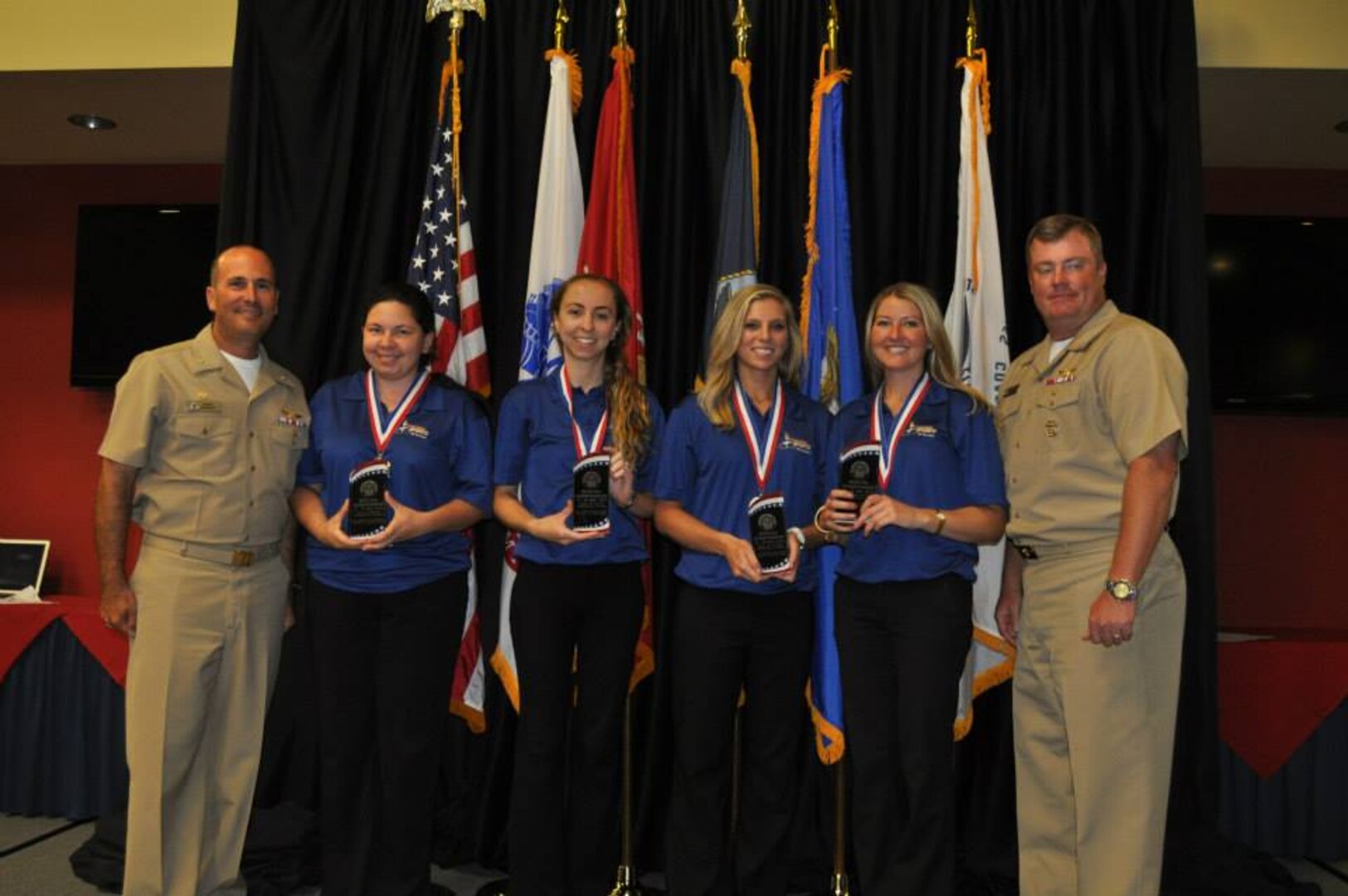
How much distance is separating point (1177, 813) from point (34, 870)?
3.83 meters

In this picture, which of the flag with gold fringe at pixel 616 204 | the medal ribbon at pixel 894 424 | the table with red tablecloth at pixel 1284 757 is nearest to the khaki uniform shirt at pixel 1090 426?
the medal ribbon at pixel 894 424

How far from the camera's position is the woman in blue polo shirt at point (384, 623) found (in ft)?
8.64

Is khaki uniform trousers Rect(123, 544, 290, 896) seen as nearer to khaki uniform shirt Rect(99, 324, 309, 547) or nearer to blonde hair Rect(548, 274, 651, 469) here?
khaki uniform shirt Rect(99, 324, 309, 547)

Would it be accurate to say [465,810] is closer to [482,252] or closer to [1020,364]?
[482,252]

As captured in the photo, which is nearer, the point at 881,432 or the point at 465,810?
the point at 881,432

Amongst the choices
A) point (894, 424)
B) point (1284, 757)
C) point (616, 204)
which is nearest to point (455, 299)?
point (616, 204)

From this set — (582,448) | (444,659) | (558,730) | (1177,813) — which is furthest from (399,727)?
(1177,813)

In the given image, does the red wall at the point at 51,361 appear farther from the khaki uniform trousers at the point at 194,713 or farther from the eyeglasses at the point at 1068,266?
the eyeglasses at the point at 1068,266

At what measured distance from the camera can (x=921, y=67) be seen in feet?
11.9

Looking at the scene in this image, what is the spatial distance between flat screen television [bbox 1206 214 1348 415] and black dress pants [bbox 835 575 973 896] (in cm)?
308

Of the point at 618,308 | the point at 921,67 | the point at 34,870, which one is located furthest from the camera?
the point at 921,67

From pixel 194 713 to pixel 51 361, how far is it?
12.3 ft

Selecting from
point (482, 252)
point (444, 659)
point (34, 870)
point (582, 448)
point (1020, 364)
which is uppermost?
point (482, 252)

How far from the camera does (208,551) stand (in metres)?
2.74
